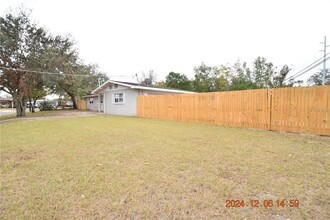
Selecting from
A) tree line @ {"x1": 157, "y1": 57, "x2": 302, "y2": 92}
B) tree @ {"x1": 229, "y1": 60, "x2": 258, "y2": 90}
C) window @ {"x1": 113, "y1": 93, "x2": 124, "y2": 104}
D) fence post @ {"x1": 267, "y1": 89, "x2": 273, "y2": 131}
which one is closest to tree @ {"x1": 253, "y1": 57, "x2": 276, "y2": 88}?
tree line @ {"x1": 157, "y1": 57, "x2": 302, "y2": 92}

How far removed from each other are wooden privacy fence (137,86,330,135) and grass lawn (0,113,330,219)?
1.76 m

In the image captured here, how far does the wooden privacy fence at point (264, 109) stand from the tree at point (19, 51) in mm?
12733

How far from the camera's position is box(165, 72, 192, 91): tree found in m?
30.9

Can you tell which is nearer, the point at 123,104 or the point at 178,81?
the point at 123,104

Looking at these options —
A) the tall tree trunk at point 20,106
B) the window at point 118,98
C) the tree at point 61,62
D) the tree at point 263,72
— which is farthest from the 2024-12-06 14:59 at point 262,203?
A: the tree at point 263,72

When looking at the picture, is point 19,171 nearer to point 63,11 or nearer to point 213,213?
point 213,213

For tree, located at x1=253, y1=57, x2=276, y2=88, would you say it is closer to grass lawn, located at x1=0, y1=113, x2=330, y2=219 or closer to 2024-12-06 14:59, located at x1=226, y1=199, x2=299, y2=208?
grass lawn, located at x1=0, y1=113, x2=330, y2=219

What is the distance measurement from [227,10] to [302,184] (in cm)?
1112

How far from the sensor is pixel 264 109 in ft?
23.1

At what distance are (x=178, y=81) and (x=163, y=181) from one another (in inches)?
1185

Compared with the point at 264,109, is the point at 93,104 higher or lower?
higher

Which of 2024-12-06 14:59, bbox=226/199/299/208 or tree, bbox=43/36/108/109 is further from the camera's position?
tree, bbox=43/36/108/109

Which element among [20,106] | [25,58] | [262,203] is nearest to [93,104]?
[20,106]

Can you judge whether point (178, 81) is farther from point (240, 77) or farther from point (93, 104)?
point (93, 104)
